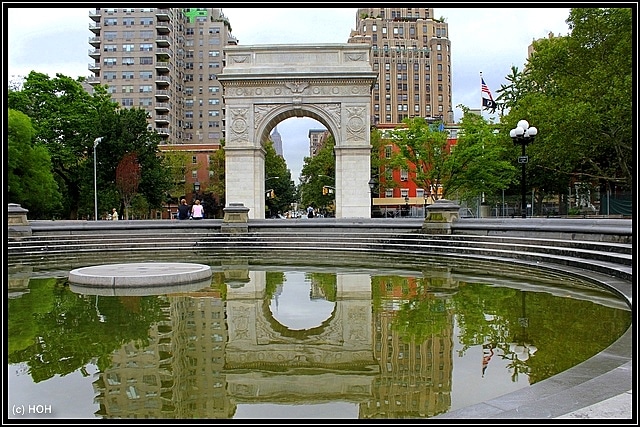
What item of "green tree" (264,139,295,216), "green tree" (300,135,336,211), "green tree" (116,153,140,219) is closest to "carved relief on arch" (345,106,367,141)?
"green tree" (116,153,140,219)

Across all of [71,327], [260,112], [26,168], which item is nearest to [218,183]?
[26,168]

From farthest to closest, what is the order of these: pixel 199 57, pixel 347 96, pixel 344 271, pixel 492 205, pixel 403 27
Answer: pixel 403 27, pixel 199 57, pixel 492 205, pixel 347 96, pixel 344 271

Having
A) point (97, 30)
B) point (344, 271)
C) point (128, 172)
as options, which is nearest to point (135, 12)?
point (97, 30)

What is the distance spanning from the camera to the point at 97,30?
79000 millimetres

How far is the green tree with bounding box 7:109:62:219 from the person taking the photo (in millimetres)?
36312

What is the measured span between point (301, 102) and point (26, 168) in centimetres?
1990

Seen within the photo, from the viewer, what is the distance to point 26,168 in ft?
122

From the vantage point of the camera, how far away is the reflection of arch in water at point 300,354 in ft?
16.5

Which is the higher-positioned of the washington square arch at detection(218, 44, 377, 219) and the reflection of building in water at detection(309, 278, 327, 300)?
the washington square arch at detection(218, 44, 377, 219)

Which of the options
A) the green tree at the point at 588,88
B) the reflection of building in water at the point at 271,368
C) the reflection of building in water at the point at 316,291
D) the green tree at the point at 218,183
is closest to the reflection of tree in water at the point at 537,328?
the reflection of building in water at the point at 271,368

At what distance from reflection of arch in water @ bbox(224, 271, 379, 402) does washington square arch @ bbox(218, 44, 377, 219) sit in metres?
24.4

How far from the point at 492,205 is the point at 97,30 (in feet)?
216

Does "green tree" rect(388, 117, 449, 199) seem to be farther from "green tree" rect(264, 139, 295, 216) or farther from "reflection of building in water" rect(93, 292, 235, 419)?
"reflection of building in water" rect(93, 292, 235, 419)
